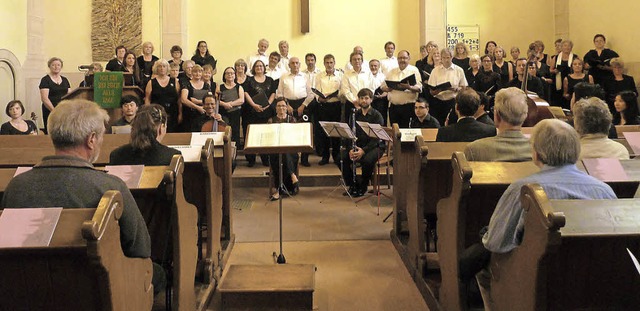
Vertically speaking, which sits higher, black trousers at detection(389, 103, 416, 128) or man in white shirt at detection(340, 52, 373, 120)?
man in white shirt at detection(340, 52, 373, 120)

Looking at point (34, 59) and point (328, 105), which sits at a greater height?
point (34, 59)

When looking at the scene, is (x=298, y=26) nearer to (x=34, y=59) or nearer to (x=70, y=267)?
(x=34, y=59)

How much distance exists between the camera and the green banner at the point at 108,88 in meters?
7.09

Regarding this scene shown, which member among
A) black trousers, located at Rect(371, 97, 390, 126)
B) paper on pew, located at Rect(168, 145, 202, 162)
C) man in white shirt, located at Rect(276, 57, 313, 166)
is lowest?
paper on pew, located at Rect(168, 145, 202, 162)

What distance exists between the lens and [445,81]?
8.12m

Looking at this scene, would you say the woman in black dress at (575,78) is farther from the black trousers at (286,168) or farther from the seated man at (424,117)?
the black trousers at (286,168)

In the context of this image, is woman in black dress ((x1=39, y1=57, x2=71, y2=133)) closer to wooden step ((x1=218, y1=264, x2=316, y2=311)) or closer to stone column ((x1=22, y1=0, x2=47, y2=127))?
stone column ((x1=22, y1=0, x2=47, y2=127))

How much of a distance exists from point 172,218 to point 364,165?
4.05m

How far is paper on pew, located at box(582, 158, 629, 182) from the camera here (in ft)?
9.45

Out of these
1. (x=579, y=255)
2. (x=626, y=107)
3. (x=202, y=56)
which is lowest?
(x=579, y=255)

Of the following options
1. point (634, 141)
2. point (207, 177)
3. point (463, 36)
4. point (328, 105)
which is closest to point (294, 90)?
point (328, 105)

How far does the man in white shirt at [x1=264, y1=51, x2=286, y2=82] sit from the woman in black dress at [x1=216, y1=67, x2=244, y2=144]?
873mm

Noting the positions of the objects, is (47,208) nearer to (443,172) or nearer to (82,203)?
(82,203)

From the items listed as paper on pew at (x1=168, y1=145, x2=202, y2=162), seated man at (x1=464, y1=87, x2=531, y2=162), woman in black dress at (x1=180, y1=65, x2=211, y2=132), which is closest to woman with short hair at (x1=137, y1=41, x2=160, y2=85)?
woman in black dress at (x1=180, y1=65, x2=211, y2=132)
